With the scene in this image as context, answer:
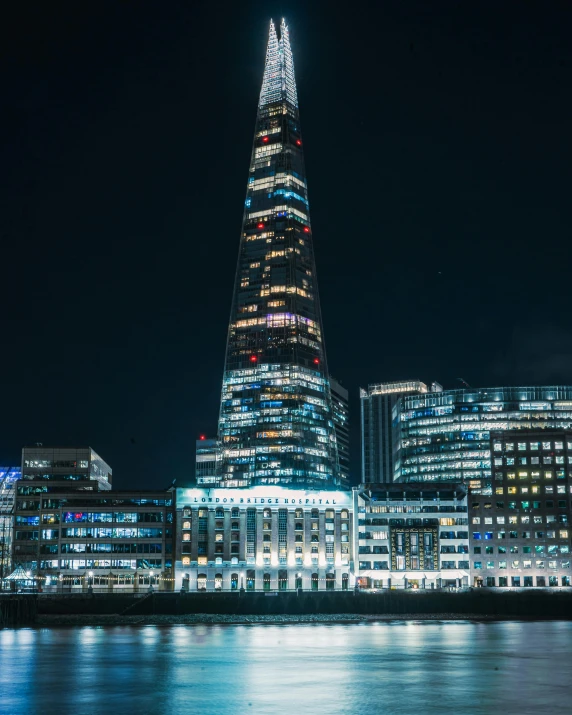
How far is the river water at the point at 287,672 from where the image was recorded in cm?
6675

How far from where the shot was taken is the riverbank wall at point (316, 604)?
16662cm

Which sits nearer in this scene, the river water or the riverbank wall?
the river water

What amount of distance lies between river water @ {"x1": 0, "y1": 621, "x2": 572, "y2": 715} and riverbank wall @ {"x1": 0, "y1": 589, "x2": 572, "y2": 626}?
116ft

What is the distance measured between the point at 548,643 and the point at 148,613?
77894mm

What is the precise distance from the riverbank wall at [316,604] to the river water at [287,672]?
35.5m

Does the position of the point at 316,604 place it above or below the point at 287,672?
above

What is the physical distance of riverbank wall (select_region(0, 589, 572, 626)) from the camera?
166625 millimetres

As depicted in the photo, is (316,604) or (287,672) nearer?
(287,672)

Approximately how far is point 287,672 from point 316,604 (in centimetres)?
9187

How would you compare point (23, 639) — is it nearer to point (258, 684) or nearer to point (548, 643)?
point (258, 684)

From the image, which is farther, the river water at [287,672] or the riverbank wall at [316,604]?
the riverbank wall at [316,604]

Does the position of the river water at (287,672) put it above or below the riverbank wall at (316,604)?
below

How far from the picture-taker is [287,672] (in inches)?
3250

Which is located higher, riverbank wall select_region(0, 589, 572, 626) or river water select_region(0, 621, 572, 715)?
riverbank wall select_region(0, 589, 572, 626)
